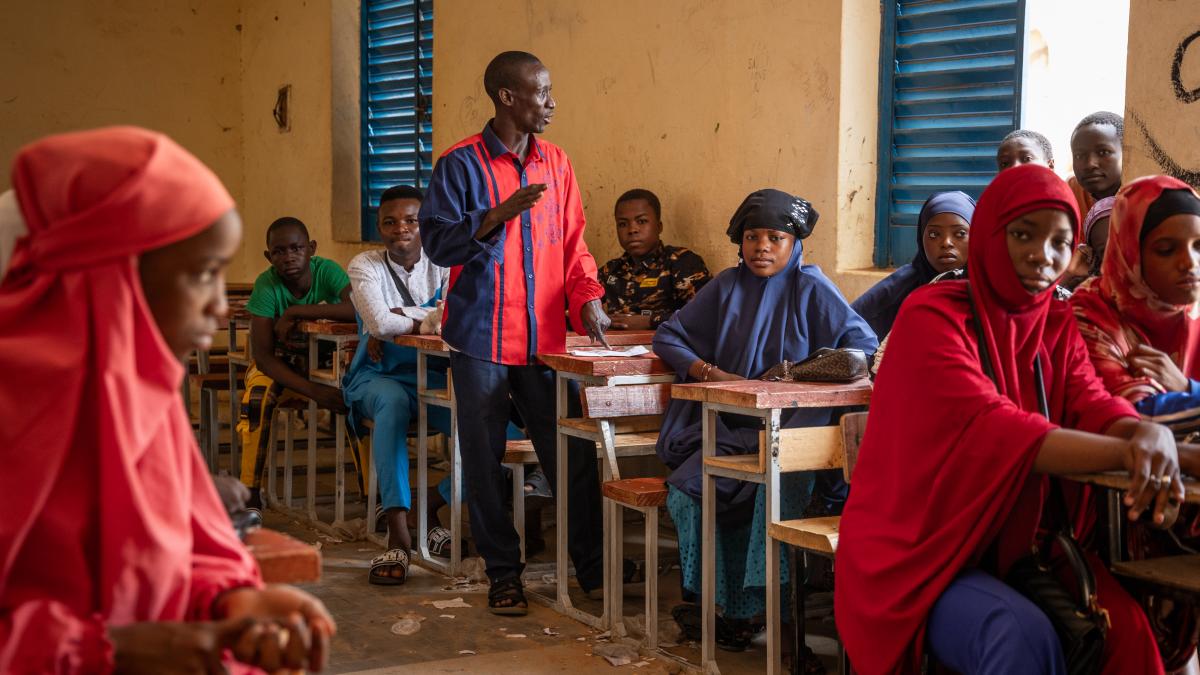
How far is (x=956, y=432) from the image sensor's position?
265cm

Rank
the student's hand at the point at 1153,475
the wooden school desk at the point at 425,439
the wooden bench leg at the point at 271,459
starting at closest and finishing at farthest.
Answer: the student's hand at the point at 1153,475 → the wooden school desk at the point at 425,439 → the wooden bench leg at the point at 271,459

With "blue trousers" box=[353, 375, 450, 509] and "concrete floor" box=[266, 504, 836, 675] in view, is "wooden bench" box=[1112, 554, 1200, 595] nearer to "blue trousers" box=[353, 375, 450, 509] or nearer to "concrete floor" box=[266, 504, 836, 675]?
"concrete floor" box=[266, 504, 836, 675]

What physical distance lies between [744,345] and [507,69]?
4.42 ft

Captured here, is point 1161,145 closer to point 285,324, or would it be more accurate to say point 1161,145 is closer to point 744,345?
point 744,345

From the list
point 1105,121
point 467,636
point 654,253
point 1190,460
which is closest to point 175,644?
point 1190,460

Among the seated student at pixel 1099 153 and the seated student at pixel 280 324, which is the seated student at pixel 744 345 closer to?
the seated student at pixel 1099 153

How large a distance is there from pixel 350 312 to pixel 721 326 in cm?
252

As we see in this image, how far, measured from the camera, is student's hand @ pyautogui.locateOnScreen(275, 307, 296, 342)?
661 cm

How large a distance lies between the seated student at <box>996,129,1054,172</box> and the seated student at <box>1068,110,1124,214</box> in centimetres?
11

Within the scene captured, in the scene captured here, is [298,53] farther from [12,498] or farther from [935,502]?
[12,498]

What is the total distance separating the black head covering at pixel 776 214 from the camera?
15.0 ft

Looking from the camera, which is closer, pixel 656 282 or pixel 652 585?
pixel 652 585

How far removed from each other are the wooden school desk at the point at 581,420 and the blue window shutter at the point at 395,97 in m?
4.35

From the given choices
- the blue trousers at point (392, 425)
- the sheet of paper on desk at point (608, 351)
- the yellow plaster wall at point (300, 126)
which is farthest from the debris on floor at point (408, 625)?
the yellow plaster wall at point (300, 126)
